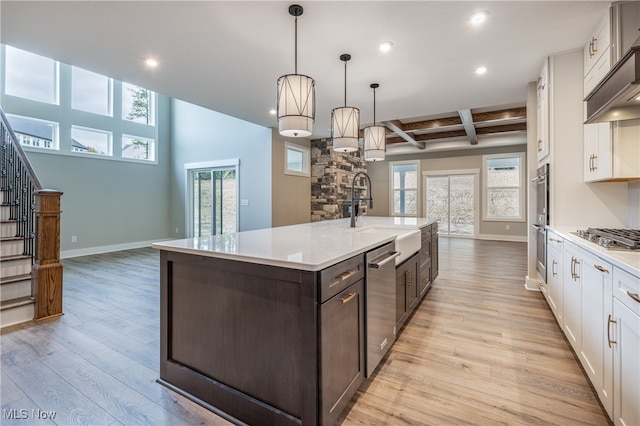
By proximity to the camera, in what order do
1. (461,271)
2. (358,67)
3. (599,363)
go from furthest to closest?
(461,271)
(358,67)
(599,363)

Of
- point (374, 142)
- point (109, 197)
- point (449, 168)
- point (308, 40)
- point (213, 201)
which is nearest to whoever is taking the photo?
point (308, 40)

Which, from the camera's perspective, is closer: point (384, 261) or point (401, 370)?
point (384, 261)

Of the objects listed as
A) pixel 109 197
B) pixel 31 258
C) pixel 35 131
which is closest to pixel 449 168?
pixel 109 197

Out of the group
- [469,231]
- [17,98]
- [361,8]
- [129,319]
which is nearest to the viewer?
[361,8]

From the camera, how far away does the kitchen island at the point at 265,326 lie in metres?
1.37

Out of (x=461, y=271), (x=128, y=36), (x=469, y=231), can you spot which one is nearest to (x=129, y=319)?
(x=128, y=36)

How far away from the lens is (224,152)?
6867 mm

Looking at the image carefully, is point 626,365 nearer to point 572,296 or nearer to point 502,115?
point 572,296

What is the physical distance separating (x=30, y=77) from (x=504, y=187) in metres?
10.9

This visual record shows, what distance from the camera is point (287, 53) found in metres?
3.07

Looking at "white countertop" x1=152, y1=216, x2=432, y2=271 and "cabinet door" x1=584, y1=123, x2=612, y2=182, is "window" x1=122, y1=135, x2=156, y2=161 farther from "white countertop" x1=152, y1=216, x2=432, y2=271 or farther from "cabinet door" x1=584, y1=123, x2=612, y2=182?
"cabinet door" x1=584, y1=123, x2=612, y2=182

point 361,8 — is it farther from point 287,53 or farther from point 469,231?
point 469,231

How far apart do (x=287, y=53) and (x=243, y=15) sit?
687mm

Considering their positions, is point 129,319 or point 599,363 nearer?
point 599,363
